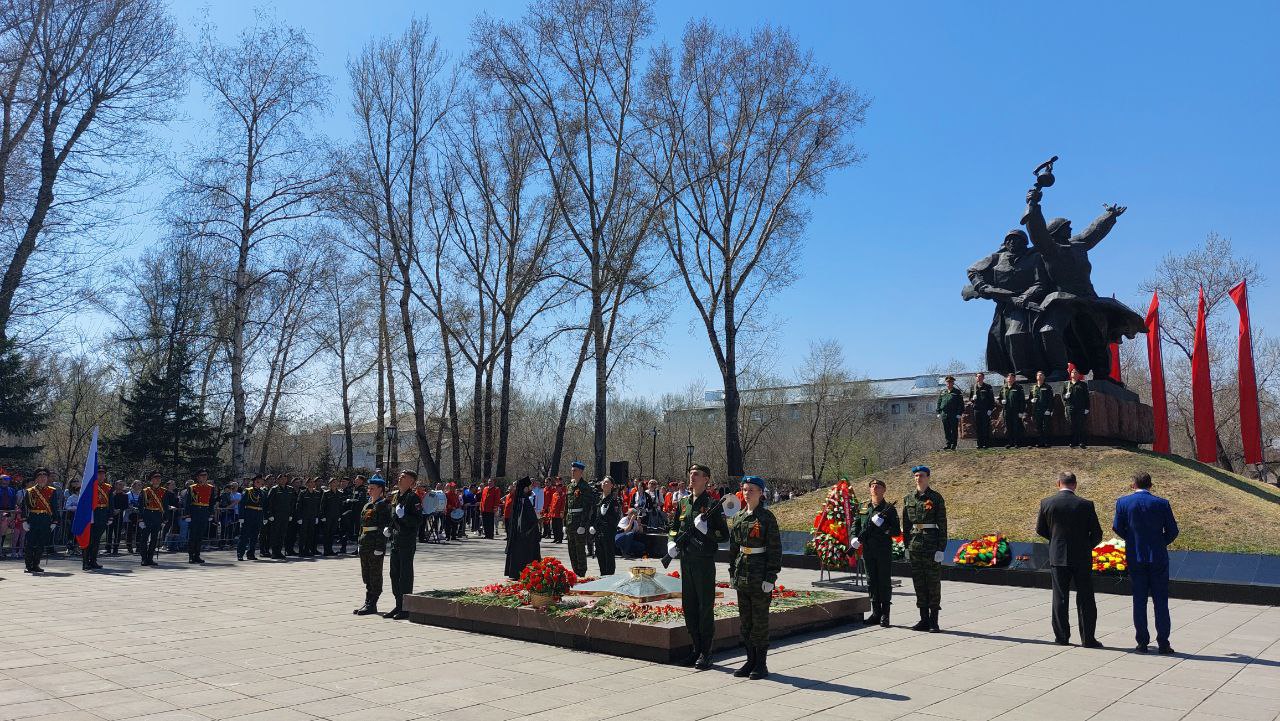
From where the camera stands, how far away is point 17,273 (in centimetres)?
2177

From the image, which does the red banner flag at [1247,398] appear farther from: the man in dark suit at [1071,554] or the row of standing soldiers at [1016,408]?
the man in dark suit at [1071,554]

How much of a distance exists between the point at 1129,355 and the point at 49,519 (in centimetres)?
5236

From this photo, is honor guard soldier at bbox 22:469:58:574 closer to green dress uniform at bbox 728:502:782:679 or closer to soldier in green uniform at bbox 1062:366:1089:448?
green dress uniform at bbox 728:502:782:679

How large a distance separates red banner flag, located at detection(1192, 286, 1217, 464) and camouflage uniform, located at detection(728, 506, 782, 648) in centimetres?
2574

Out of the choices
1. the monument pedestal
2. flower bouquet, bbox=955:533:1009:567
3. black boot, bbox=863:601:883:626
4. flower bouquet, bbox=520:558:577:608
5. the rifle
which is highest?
the monument pedestal

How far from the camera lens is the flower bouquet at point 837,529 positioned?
13.6 meters

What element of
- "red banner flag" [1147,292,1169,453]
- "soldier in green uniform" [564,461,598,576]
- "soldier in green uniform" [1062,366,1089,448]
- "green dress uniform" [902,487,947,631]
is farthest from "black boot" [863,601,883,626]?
"red banner flag" [1147,292,1169,453]

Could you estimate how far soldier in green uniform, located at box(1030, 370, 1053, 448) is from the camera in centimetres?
2178

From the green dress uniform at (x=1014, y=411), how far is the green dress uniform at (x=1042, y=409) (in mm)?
313

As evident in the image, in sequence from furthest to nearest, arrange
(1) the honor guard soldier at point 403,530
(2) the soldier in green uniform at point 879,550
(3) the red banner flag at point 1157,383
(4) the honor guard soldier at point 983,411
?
1. (3) the red banner flag at point 1157,383
2. (4) the honor guard soldier at point 983,411
3. (1) the honor guard soldier at point 403,530
4. (2) the soldier in green uniform at point 879,550

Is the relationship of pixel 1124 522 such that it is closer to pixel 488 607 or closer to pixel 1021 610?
pixel 1021 610

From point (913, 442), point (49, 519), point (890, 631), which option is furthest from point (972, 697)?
point (913, 442)

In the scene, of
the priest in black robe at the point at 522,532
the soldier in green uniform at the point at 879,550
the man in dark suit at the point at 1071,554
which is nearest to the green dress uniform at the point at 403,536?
the priest in black robe at the point at 522,532

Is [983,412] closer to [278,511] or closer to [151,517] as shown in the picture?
[278,511]
